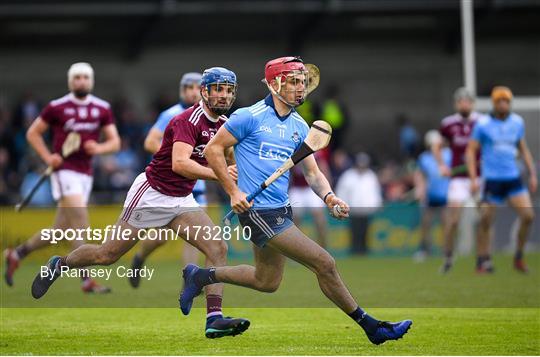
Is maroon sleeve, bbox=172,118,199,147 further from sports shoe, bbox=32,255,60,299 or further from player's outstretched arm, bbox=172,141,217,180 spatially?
sports shoe, bbox=32,255,60,299

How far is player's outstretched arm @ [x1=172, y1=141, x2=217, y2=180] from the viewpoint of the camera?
909cm

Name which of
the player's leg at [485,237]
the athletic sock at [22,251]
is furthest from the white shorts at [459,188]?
the athletic sock at [22,251]

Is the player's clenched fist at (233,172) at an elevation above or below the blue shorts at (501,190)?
above

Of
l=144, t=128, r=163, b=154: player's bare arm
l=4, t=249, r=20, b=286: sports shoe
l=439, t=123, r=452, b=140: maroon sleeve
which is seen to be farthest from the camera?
l=439, t=123, r=452, b=140: maroon sleeve

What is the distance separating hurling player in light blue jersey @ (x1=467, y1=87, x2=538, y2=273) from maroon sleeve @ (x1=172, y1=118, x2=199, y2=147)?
7065 mm

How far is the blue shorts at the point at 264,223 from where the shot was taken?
8562mm

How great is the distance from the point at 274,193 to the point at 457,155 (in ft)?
29.4

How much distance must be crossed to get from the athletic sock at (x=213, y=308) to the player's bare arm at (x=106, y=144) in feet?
14.7

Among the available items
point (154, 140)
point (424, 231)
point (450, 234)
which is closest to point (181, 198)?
point (154, 140)

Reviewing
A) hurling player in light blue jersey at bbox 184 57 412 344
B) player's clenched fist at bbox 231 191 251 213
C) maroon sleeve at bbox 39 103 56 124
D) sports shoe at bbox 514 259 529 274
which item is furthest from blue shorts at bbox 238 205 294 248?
sports shoe at bbox 514 259 529 274

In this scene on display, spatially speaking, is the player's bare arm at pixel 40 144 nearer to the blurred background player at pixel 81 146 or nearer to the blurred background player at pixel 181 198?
the blurred background player at pixel 81 146

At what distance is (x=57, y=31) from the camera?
25938 mm

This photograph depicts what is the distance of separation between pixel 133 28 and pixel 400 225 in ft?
26.3

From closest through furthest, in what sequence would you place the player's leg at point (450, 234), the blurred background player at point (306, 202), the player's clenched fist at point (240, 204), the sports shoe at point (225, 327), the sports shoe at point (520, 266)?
1. the player's clenched fist at point (240, 204)
2. the sports shoe at point (225, 327)
3. the sports shoe at point (520, 266)
4. the player's leg at point (450, 234)
5. the blurred background player at point (306, 202)
